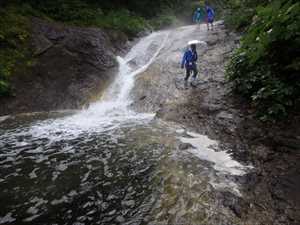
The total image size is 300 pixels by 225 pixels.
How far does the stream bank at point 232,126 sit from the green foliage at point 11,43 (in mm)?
6609

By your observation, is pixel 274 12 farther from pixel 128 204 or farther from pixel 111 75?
pixel 111 75

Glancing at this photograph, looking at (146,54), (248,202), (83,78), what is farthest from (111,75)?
(248,202)

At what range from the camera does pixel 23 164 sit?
6961 mm

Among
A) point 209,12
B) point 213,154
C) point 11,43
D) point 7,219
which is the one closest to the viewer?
point 7,219

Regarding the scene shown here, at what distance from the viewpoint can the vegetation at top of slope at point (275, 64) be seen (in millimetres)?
7277

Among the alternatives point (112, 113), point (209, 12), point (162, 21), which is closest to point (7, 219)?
point (112, 113)

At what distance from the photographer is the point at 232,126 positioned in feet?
27.3

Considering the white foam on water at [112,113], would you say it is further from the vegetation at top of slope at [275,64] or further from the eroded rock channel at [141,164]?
the vegetation at top of slope at [275,64]

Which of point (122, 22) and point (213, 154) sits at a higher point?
point (122, 22)

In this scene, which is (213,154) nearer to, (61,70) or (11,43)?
(61,70)

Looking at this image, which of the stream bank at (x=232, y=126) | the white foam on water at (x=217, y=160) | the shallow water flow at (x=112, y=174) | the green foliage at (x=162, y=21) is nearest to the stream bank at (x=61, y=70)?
the stream bank at (x=232, y=126)

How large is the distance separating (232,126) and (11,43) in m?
13.1

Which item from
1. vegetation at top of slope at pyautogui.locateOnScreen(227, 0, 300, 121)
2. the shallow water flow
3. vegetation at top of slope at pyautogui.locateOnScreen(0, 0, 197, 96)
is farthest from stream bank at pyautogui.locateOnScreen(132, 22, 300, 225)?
vegetation at top of slope at pyautogui.locateOnScreen(0, 0, 197, 96)

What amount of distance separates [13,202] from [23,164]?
1824 mm
